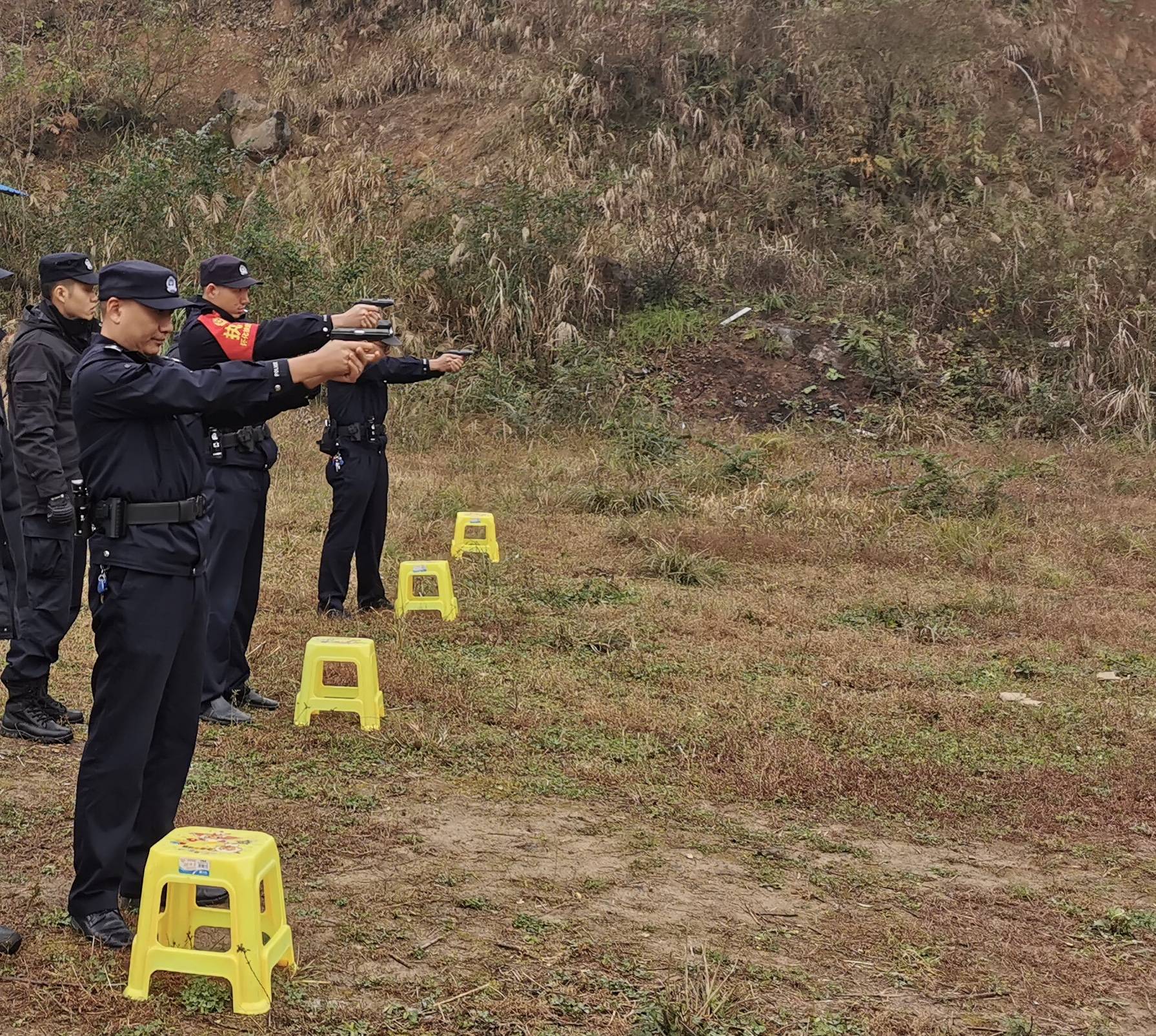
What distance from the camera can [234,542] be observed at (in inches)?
236

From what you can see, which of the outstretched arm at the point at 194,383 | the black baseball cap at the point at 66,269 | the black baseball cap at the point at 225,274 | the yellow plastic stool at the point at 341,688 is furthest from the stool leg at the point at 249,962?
the black baseball cap at the point at 66,269

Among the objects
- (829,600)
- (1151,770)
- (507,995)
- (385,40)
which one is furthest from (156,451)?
(385,40)

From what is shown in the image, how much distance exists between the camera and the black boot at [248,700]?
6305mm

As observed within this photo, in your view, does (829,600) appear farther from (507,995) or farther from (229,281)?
(507,995)

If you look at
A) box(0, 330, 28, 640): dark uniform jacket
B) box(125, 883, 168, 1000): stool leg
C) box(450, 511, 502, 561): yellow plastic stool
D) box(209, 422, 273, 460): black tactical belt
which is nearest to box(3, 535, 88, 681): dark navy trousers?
box(209, 422, 273, 460): black tactical belt

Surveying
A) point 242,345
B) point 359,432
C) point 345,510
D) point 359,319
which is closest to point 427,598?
point 345,510

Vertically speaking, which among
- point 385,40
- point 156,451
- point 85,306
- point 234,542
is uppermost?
point 385,40

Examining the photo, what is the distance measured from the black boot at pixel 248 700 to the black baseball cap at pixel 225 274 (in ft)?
6.38

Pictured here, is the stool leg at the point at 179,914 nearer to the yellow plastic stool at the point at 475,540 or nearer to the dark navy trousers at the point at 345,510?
the dark navy trousers at the point at 345,510

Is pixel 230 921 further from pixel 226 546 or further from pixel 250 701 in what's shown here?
pixel 250 701

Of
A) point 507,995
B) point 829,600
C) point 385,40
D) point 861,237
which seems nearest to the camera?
point 507,995

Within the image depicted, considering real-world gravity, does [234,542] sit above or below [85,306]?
below

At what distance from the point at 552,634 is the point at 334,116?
1608 centimetres

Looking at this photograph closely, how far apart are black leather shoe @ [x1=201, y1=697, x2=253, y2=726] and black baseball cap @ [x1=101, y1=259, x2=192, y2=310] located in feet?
8.75
